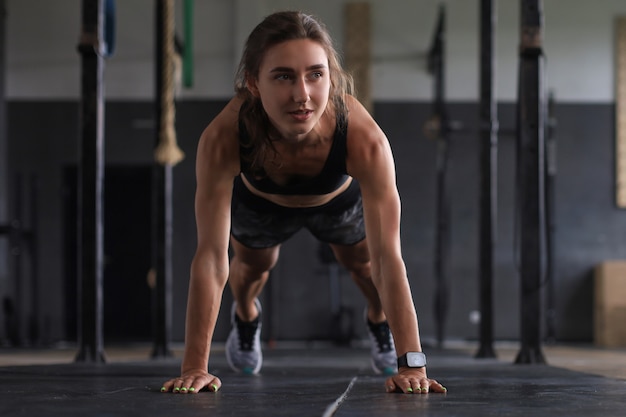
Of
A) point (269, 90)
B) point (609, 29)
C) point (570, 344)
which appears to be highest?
point (609, 29)

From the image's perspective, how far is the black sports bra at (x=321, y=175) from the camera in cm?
248

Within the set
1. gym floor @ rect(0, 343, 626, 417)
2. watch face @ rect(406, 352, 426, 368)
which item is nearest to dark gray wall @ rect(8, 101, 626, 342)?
gym floor @ rect(0, 343, 626, 417)

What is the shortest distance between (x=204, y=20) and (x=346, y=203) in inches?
260

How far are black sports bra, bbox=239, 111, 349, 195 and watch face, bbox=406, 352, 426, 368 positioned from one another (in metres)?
0.62

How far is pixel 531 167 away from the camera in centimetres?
423

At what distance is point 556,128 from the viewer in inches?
364

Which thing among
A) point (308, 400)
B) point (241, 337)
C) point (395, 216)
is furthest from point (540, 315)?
point (308, 400)

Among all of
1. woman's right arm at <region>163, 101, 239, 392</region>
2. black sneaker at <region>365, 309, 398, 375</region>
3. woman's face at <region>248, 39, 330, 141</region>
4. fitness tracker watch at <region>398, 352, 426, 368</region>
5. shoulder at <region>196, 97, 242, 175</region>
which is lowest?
black sneaker at <region>365, 309, 398, 375</region>

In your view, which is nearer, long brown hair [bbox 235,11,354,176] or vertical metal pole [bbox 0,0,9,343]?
long brown hair [bbox 235,11,354,176]

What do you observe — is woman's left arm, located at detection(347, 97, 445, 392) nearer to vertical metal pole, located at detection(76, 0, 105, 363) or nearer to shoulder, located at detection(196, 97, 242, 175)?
shoulder, located at detection(196, 97, 242, 175)

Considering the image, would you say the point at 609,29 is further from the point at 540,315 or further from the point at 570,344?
the point at 540,315

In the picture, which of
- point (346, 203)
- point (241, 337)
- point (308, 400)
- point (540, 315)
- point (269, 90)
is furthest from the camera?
point (540, 315)

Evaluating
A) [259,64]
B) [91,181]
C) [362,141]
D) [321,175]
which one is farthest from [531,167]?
[259,64]

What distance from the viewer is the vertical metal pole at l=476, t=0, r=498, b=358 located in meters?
5.04
